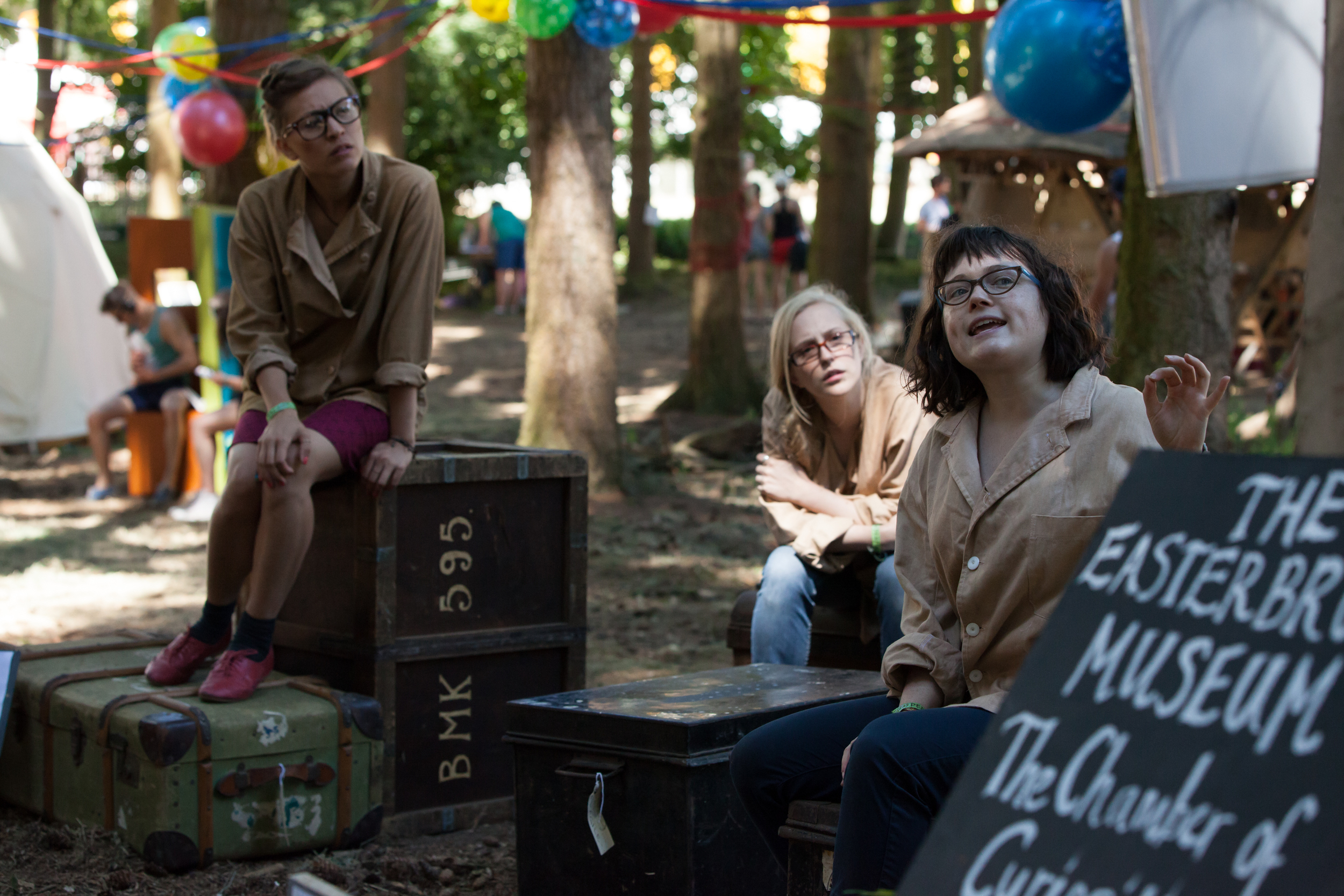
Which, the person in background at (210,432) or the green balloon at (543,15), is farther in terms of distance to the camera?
the person in background at (210,432)

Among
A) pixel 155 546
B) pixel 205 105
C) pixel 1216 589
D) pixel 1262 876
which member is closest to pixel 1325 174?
pixel 1216 589

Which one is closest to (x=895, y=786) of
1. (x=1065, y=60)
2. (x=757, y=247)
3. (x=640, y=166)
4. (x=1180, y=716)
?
(x=1180, y=716)

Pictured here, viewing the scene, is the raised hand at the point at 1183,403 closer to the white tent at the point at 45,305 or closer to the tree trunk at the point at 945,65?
the white tent at the point at 45,305

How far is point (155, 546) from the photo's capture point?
7375 mm

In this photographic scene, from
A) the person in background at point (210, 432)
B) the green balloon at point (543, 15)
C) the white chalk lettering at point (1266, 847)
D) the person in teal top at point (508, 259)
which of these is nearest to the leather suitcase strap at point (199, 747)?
the white chalk lettering at point (1266, 847)

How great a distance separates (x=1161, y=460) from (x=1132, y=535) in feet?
0.33

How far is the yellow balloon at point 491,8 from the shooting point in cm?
785

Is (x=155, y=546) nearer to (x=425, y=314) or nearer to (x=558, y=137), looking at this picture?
(x=558, y=137)

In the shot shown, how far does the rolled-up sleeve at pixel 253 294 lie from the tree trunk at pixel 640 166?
45.4 ft

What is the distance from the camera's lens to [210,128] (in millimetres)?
9453

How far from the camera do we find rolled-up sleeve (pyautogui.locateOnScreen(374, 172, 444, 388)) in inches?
147

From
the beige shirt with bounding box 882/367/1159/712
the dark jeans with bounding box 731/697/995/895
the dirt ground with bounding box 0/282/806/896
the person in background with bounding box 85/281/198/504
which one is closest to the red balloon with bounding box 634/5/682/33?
the dirt ground with bounding box 0/282/806/896

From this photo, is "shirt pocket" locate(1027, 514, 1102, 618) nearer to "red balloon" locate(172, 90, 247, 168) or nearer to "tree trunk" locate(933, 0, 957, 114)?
"red balloon" locate(172, 90, 247, 168)

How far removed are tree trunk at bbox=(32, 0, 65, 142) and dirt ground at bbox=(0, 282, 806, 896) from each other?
26.0ft
